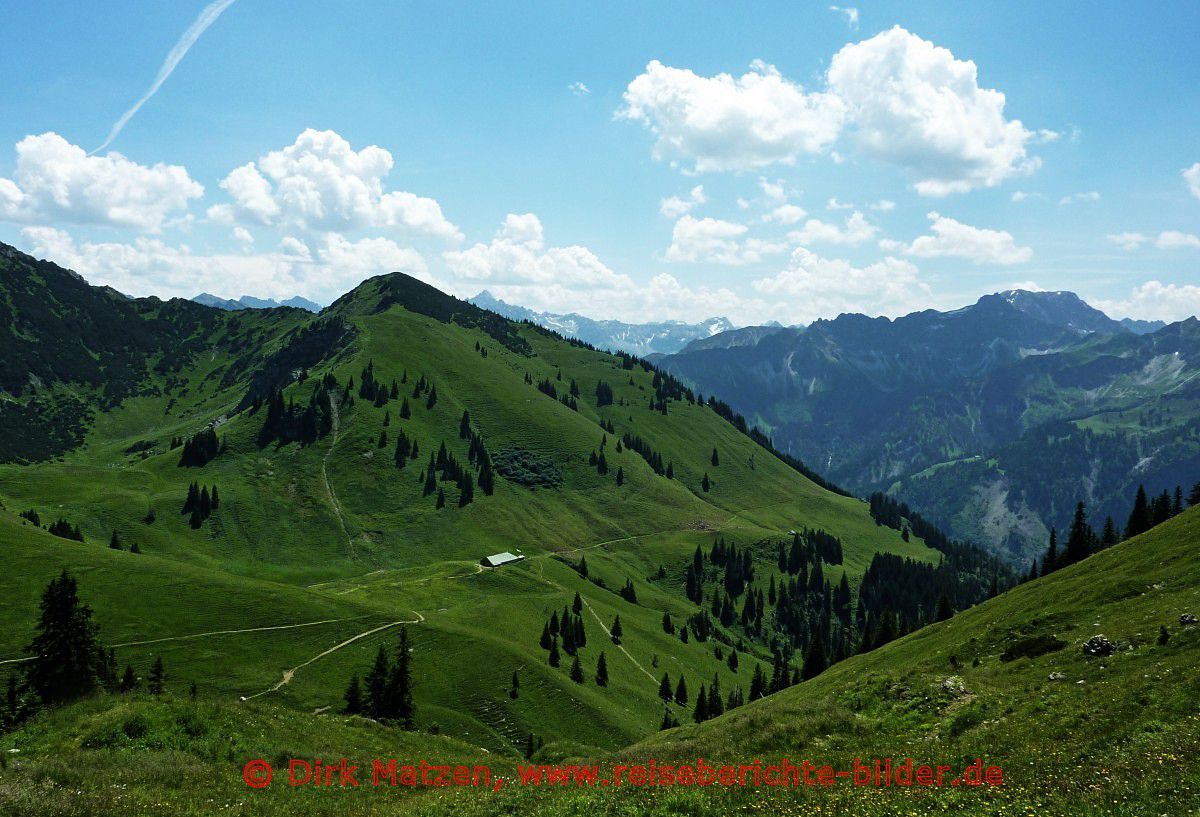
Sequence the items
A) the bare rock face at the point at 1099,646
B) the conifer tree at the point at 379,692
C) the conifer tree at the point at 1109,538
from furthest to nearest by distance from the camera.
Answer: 1. the conifer tree at the point at 1109,538
2. the conifer tree at the point at 379,692
3. the bare rock face at the point at 1099,646

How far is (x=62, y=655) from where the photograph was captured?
44.8 metres

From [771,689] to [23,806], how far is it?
124388 mm

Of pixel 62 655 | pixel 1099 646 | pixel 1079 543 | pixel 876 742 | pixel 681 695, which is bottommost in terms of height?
pixel 681 695

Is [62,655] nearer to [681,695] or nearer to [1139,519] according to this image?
[681,695]

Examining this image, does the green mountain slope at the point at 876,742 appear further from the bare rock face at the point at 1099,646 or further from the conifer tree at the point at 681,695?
the conifer tree at the point at 681,695

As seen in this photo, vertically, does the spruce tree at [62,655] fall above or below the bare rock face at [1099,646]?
below

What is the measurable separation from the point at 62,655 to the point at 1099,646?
6687 centimetres

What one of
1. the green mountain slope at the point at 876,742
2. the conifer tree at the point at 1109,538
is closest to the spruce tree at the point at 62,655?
the green mountain slope at the point at 876,742

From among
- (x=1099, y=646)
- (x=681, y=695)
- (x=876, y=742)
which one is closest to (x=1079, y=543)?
(x=681, y=695)

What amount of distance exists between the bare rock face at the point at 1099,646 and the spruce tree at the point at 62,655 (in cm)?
6406

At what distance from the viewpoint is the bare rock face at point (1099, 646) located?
36.8m

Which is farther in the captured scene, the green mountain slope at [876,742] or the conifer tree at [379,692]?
the conifer tree at [379,692]

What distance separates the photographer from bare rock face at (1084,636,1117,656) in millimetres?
36750

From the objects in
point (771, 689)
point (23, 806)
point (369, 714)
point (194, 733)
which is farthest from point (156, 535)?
point (23, 806)
